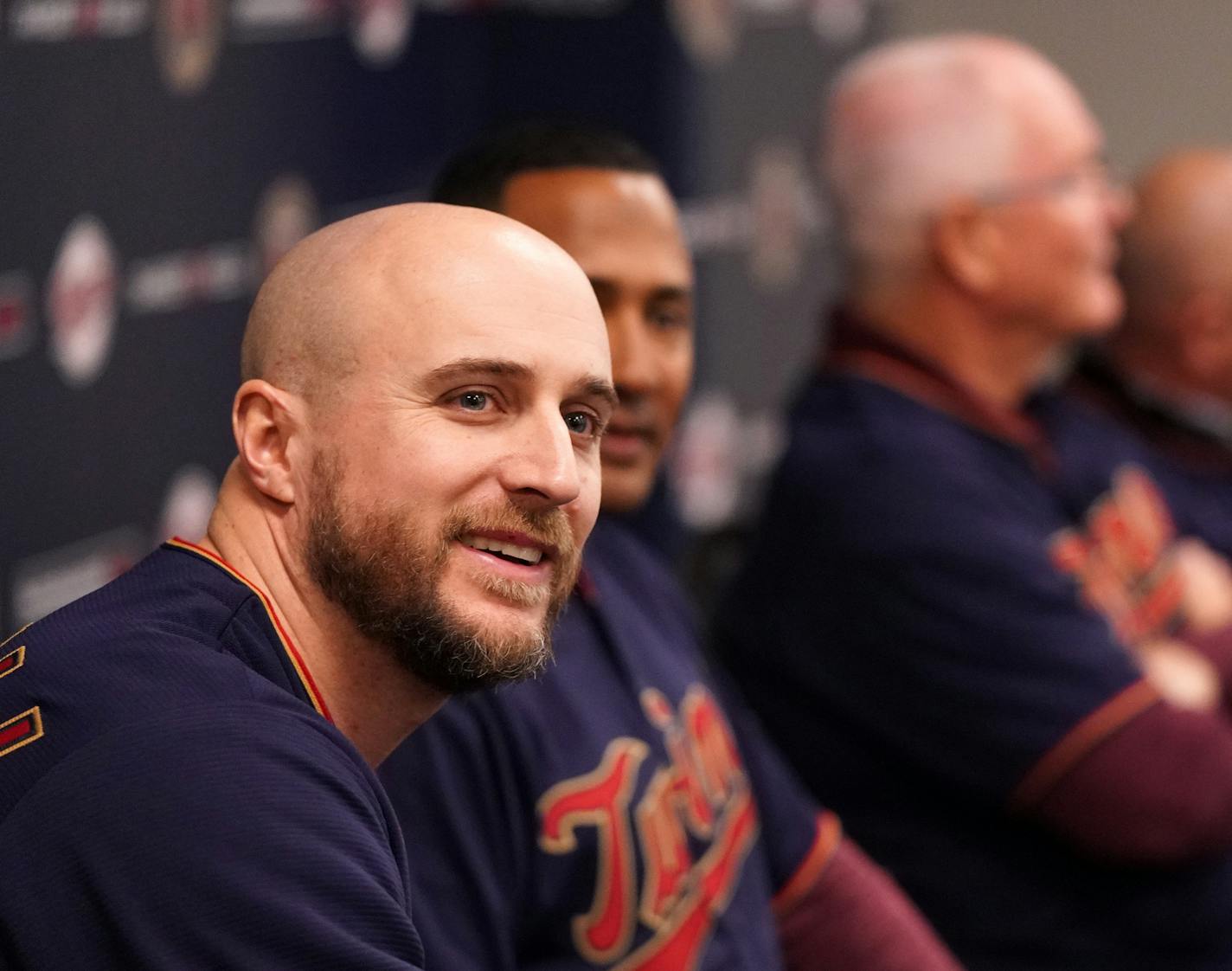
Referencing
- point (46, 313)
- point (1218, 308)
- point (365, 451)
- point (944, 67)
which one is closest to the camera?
point (365, 451)

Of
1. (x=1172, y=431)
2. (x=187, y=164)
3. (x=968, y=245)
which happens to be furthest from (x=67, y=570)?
(x=1172, y=431)

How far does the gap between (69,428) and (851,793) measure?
102 centimetres

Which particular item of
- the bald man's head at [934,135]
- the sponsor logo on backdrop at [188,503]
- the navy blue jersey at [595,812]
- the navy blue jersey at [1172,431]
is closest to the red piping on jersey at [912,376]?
the bald man's head at [934,135]

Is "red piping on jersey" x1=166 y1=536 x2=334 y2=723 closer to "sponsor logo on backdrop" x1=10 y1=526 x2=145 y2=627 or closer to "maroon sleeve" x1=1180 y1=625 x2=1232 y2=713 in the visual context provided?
"sponsor logo on backdrop" x1=10 y1=526 x2=145 y2=627

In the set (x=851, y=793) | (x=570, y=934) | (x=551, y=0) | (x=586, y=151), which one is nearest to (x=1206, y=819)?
(x=851, y=793)

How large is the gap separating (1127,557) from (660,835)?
124cm

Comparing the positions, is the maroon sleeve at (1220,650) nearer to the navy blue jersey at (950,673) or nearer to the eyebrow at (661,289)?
the navy blue jersey at (950,673)

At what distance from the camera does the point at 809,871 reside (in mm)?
1836

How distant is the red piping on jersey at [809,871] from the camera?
182 centimetres

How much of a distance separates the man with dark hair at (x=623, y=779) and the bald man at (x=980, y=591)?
1.05 feet

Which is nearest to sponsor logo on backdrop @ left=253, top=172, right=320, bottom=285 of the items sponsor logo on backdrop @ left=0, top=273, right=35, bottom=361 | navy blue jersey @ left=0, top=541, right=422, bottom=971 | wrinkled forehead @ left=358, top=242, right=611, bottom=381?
sponsor logo on backdrop @ left=0, top=273, right=35, bottom=361

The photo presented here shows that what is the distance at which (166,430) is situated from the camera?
213 cm

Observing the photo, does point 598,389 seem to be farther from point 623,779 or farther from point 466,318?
point 623,779

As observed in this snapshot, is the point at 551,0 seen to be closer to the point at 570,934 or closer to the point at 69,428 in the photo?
the point at 69,428
